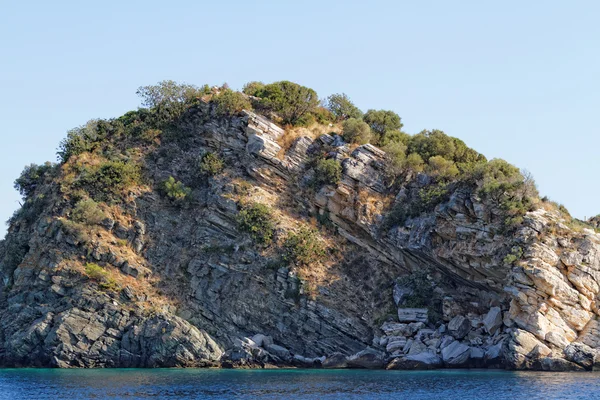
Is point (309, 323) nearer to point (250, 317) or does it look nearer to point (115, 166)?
point (250, 317)

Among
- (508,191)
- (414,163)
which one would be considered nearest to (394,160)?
(414,163)

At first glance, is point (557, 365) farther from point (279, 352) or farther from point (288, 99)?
point (288, 99)

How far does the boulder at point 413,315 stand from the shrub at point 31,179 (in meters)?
33.4

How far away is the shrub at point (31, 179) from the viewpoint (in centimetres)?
7175

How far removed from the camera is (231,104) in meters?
67.9

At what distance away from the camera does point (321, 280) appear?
59188 millimetres

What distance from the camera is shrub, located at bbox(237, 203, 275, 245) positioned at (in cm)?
6091

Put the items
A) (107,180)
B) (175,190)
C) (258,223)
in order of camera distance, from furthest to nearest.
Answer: (175,190) < (107,180) < (258,223)

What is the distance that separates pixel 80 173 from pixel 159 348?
1794cm

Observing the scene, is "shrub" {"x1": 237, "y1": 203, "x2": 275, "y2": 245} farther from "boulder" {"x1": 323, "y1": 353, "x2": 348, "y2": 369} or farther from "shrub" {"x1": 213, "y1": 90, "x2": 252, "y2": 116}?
"boulder" {"x1": 323, "y1": 353, "x2": 348, "y2": 369}

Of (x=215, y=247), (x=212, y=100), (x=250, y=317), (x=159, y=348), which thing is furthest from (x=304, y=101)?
(x=159, y=348)

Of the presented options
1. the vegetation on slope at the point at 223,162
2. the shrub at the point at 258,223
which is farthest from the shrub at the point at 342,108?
the shrub at the point at 258,223

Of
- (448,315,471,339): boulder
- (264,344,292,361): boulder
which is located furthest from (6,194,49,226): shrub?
(448,315,471,339): boulder

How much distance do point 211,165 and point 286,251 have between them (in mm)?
10394
